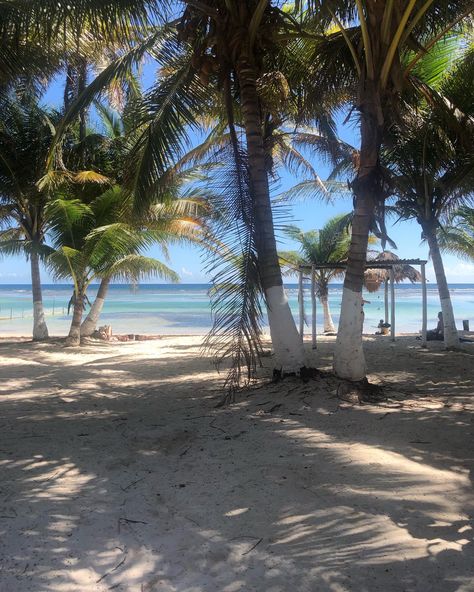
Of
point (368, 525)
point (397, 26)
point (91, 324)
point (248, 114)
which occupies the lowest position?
point (368, 525)

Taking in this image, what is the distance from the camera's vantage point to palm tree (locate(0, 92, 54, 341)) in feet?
39.2

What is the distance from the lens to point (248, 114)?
6.37m

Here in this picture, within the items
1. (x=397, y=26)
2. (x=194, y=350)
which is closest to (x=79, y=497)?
(x=397, y=26)

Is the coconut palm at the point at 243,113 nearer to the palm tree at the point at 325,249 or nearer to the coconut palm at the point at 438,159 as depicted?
the coconut palm at the point at 438,159

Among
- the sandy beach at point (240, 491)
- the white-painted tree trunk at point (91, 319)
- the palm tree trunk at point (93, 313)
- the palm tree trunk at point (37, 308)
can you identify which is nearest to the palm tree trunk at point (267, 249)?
the sandy beach at point (240, 491)

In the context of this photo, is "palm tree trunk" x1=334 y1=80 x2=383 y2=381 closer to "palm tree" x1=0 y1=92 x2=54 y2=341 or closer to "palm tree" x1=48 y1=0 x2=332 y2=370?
"palm tree" x1=48 y1=0 x2=332 y2=370

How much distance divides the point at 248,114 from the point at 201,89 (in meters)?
1.50

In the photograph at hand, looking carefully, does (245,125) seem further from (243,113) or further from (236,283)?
(236,283)

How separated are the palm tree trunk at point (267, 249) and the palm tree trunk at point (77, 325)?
310 inches

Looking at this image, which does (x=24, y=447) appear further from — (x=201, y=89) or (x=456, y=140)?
(x=456, y=140)

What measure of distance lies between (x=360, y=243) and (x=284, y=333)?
153cm

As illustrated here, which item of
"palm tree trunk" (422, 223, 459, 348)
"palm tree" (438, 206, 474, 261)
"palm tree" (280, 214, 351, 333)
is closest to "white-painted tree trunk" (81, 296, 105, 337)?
"palm tree" (280, 214, 351, 333)

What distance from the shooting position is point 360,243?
241 inches

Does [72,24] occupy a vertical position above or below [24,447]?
above
